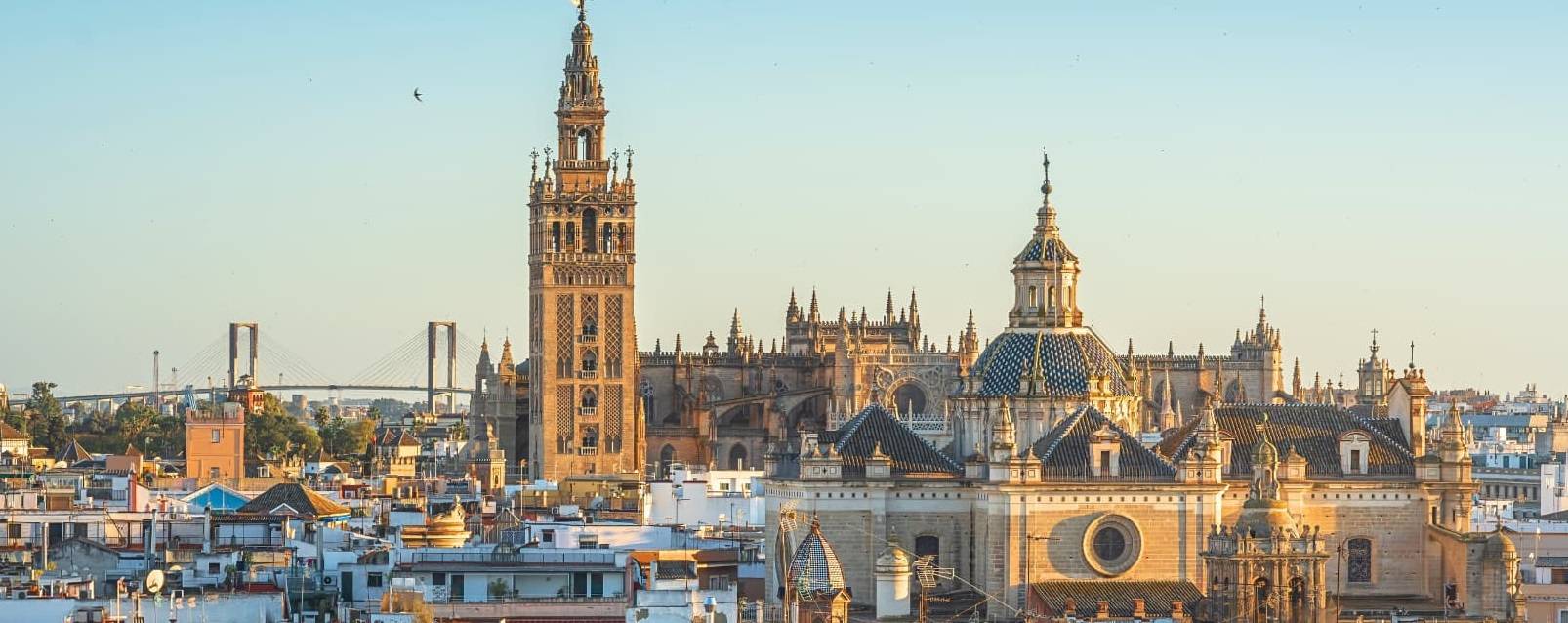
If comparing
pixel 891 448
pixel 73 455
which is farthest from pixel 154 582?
pixel 73 455

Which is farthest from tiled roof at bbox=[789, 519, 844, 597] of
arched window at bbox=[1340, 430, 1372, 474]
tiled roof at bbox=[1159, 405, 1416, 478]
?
arched window at bbox=[1340, 430, 1372, 474]

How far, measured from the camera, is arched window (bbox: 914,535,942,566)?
7794cm

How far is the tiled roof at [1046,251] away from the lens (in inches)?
3241

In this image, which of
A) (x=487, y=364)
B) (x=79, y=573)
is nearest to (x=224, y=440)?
(x=487, y=364)

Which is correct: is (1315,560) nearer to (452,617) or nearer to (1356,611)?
(1356,611)

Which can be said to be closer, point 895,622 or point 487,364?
point 895,622

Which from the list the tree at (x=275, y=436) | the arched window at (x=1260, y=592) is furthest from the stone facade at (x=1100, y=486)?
the tree at (x=275, y=436)

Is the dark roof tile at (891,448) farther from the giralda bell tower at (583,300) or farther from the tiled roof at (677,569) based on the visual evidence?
the giralda bell tower at (583,300)

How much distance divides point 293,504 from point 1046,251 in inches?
1192

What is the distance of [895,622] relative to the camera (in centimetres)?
7356

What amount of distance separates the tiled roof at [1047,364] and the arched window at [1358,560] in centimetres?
620

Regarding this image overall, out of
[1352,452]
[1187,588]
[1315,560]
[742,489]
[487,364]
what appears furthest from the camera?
[487,364]

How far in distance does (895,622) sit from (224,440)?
81.8 meters

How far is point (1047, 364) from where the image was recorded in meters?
80.9
